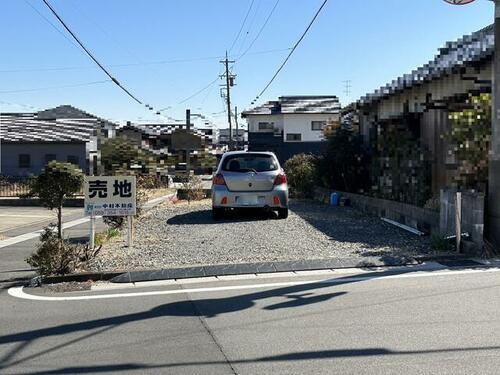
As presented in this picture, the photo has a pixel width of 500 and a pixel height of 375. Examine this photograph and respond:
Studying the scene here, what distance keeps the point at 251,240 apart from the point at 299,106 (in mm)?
38090

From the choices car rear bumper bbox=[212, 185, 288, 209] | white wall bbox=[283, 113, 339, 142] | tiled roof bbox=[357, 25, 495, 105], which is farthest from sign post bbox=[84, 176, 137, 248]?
white wall bbox=[283, 113, 339, 142]

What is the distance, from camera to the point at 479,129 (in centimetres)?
1013

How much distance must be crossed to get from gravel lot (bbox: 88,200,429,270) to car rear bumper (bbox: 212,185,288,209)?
385 millimetres

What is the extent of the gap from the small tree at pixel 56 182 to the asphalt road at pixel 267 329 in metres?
2.51

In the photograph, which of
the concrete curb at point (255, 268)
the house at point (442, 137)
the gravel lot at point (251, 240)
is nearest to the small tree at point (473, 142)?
the house at point (442, 137)

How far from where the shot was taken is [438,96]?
1376 cm

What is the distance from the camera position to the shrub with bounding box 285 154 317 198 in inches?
820

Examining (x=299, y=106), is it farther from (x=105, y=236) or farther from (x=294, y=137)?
(x=105, y=236)

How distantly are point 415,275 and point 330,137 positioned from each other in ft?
38.2

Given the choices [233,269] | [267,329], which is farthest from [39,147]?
[267,329]

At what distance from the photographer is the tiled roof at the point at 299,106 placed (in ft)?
151

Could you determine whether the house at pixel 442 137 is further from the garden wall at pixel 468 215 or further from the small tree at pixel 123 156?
the small tree at pixel 123 156

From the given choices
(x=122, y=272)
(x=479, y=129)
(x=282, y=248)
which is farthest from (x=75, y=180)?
(x=479, y=129)

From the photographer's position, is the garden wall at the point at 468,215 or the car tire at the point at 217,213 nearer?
the garden wall at the point at 468,215
